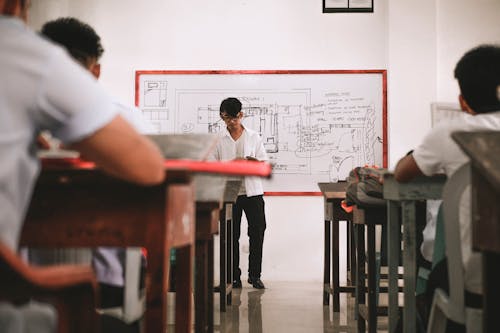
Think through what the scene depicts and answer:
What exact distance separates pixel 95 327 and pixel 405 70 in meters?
4.80

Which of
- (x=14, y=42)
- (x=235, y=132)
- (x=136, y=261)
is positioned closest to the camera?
(x=14, y=42)

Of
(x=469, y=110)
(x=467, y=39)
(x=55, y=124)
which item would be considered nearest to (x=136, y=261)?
(x=55, y=124)

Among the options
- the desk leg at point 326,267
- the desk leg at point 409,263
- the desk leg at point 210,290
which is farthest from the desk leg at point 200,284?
the desk leg at point 326,267

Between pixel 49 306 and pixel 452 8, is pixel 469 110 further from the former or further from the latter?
pixel 452 8

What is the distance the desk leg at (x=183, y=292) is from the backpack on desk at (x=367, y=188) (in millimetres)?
1000

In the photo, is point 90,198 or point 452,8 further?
point 452,8

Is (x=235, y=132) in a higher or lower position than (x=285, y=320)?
higher

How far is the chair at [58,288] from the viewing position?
80cm

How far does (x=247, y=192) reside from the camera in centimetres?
473

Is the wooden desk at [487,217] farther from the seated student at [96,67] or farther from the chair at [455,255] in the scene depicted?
the seated student at [96,67]

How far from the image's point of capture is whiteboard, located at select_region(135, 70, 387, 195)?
532 cm

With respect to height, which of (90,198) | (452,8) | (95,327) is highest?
(452,8)

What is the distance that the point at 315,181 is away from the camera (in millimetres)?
5352

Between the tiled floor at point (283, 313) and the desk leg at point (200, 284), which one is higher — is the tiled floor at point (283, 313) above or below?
below
